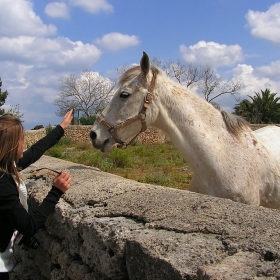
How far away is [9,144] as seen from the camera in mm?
2199

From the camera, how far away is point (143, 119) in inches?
147

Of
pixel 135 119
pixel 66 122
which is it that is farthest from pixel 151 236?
pixel 135 119

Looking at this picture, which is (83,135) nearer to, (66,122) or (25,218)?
(66,122)

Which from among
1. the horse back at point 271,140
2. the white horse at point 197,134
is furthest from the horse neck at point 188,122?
the horse back at point 271,140

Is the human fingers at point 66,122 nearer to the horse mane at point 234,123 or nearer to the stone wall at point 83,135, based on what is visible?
the horse mane at point 234,123

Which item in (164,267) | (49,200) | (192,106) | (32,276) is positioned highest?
(192,106)

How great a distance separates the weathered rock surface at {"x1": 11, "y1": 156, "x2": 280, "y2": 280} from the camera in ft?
4.78

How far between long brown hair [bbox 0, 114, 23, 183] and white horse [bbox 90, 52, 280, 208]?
5.12ft

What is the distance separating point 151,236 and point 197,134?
1.91 metres

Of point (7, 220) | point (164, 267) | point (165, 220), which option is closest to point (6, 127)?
point (7, 220)

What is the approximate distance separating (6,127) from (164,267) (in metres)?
1.28

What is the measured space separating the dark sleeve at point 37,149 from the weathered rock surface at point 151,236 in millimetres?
277

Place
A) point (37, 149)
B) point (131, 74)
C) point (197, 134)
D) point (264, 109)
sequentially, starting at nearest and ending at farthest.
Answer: point (37, 149) → point (197, 134) → point (131, 74) → point (264, 109)

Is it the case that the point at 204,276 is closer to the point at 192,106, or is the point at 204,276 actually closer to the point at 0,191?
the point at 0,191
